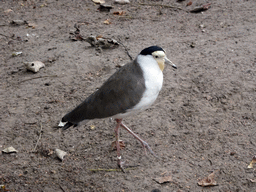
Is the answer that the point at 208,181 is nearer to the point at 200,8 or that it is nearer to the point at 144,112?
the point at 144,112

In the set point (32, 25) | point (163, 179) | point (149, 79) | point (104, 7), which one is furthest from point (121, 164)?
point (104, 7)

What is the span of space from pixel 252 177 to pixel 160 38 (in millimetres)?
3359

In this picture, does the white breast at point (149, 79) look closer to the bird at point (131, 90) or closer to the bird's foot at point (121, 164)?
the bird at point (131, 90)

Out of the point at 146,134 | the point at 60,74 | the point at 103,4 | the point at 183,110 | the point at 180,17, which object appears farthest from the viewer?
the point at 103,4

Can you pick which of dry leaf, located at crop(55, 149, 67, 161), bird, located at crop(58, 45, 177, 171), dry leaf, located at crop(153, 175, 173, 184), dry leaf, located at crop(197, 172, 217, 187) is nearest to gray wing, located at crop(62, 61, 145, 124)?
bird, located at crop(58, 45, 177, 171)

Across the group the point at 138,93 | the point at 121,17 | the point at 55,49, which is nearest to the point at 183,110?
the point at 138,93

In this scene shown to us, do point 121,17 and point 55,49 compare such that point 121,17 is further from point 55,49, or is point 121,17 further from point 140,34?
point 55,49

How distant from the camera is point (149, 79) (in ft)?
10.2

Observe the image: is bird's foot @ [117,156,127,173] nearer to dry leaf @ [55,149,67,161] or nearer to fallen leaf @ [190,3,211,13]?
dry leaf @ [55,149,67,161]

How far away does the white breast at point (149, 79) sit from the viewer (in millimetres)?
3104

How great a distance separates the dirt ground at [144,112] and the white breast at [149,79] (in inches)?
31.4

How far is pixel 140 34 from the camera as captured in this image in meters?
6.04

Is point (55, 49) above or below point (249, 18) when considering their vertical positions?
below

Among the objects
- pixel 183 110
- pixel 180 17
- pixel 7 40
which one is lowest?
Result: pixel 7 40
